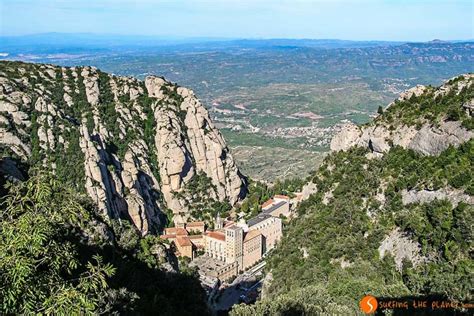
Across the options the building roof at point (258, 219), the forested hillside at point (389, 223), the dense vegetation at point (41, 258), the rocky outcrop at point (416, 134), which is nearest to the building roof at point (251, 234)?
the building roof at point (258, 219)

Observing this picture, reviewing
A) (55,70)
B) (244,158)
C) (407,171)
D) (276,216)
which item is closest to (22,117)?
(55,70)

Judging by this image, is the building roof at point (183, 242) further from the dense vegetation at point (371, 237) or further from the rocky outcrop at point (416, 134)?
the rocky outcrop at point (416, 134)

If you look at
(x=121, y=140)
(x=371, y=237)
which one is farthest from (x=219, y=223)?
(x=371, y=237)

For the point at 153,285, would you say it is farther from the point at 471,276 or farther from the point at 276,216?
the point at 276,216

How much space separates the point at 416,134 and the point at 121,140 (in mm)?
47098

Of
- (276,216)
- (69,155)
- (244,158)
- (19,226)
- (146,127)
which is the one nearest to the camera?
(19,226)

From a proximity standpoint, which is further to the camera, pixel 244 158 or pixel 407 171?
pixel 244 158

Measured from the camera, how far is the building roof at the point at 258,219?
60656 millimetres

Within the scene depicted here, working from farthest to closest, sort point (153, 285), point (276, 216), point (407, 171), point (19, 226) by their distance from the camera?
point (276, 216) → point (407, 171) → point (153, 285) → point (19, 226)

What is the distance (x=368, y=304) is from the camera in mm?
18422

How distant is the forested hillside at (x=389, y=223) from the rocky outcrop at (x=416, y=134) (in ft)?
0.39

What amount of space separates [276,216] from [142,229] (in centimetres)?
1961

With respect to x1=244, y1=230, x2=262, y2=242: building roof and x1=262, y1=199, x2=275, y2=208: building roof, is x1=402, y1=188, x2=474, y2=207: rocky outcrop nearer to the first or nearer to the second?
x1=244, y1=230, x2=262, y2=242: building roof

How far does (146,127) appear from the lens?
248ft
